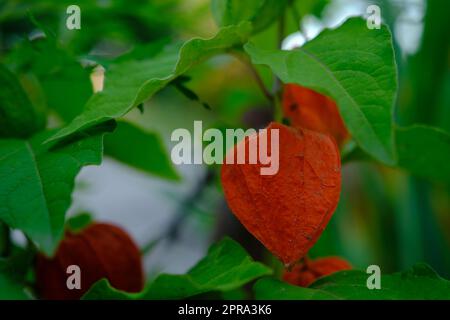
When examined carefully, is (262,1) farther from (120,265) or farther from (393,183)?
(393,183)

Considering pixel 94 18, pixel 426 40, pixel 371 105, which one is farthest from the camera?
pixel 426 40

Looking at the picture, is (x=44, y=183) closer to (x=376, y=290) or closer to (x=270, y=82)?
(x=376, y=290)

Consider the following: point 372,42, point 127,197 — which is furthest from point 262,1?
point 127,197

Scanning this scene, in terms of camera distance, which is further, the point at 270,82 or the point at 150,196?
the point at 150,196

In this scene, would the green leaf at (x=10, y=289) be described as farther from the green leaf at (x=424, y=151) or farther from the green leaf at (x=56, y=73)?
the green leaf at (x=424, y=151)

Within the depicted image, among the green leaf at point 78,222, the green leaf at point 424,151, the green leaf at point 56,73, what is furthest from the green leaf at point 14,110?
the green leaf at point 424,151

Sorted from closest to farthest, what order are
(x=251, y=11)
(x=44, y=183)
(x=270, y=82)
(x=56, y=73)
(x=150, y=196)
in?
(x=44, y=183), (x=251, y=11), (x=56, y=73), (x=270, y=82), (x=150, y=196)

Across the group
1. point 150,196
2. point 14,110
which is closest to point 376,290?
point 14,110
